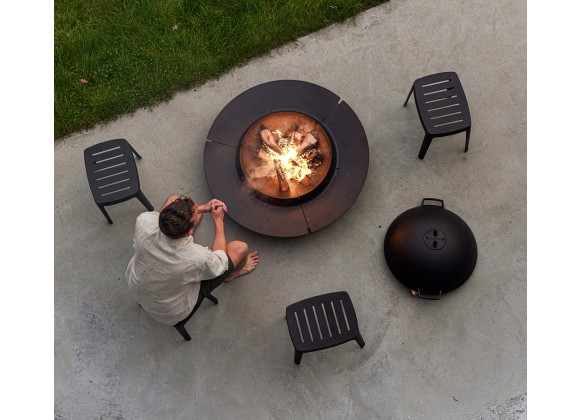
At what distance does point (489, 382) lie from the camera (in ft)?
13.3

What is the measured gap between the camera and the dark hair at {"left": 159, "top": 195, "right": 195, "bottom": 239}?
2.99 metres

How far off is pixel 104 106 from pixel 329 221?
2381 mm

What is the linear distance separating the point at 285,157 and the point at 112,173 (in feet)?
4.62

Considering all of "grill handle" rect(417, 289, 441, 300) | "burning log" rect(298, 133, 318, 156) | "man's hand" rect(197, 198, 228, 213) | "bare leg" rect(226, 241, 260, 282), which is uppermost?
"man's hand" rect(197, 198, 228, 213)

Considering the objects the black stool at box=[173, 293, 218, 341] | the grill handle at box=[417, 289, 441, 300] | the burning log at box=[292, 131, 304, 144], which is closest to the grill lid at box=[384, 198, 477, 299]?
the grill handle at box=[417, 289, 441, 300]

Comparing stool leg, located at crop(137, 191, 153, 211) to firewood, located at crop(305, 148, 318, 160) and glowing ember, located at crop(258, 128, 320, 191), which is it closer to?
glowing ember, located at crop(258, 128, 320, 191)

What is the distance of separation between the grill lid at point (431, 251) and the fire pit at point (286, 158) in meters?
0.52

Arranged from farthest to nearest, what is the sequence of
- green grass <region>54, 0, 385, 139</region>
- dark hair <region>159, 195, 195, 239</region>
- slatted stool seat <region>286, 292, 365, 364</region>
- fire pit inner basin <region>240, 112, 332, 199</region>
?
1. green grass <region>54, 0, 385, 139</region>
2. fire pit inner basin <region>240, 112, 332, 199</region>
3. slatted stool seat <region>286, 292, 365, 364</region>
4. dark hair <region>159, 195, 195, 239</region>

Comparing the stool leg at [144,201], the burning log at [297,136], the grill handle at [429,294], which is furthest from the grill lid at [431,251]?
the stool leg at [144,201]

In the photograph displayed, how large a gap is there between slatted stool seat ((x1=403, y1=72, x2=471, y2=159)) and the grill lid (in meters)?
0.65

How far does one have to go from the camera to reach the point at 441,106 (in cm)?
425

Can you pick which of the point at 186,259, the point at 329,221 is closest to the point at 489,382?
the point at 329,221

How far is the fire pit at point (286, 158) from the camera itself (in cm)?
424

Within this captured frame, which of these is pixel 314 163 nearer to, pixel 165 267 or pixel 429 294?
pixel 429 294
